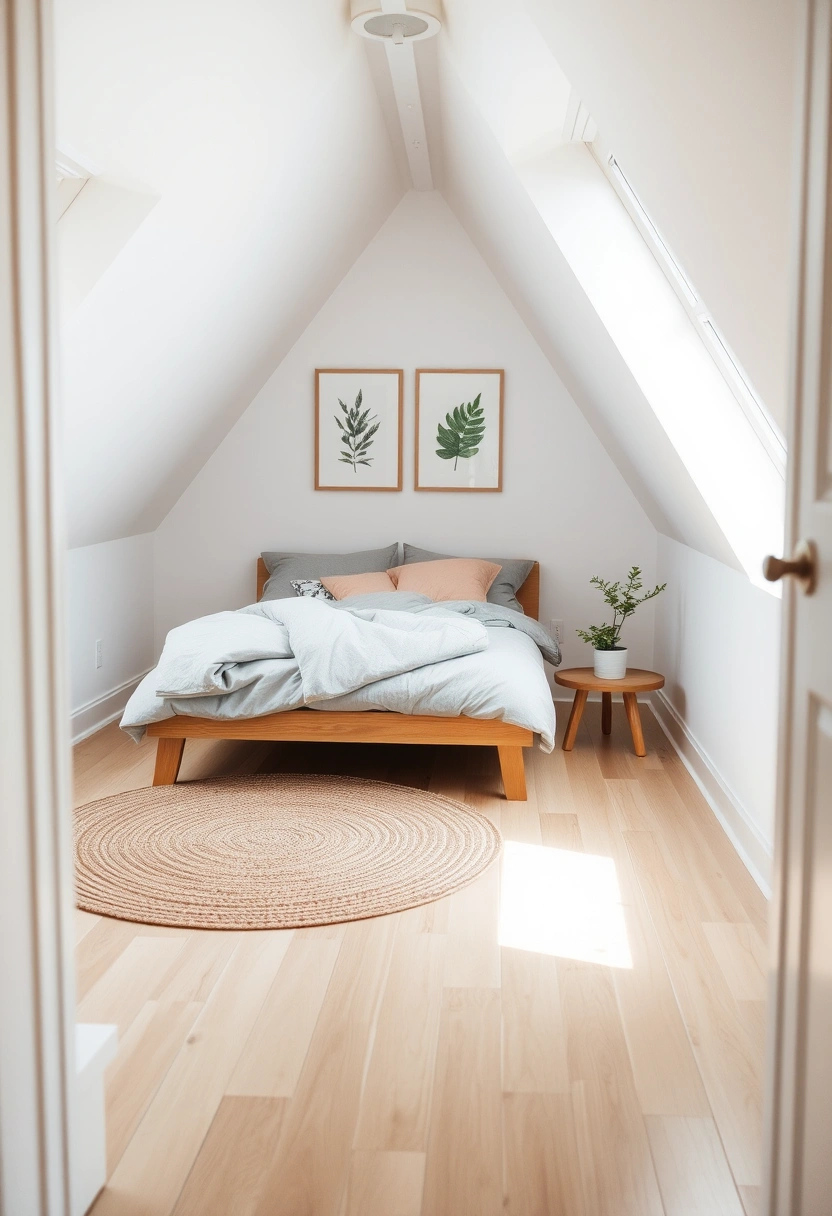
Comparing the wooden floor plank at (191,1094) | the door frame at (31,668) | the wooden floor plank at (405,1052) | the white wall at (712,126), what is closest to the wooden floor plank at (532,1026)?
the wooden floor plank at (405,1052)

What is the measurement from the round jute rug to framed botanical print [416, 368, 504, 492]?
81.0 inches

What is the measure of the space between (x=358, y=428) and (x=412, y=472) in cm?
36

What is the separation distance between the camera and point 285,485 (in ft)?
18.1

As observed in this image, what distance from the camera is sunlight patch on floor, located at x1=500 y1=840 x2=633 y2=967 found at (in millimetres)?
2518

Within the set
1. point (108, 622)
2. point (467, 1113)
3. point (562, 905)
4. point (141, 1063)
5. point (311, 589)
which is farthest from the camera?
point (311, 589)

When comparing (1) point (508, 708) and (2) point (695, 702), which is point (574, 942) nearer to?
(1) point (508, 708)

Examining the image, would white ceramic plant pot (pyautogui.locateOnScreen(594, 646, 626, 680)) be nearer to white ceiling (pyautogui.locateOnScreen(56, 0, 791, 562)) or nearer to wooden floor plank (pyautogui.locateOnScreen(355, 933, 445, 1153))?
white ceiling (pyautogui.locateOnScreen(56, 0, 791, 562))

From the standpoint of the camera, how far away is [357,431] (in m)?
5.45

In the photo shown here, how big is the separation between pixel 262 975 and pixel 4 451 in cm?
151

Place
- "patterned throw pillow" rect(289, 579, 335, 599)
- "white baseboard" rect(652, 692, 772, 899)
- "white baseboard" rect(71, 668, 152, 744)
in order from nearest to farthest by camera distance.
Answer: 1. "white baseboard" rect(652, 692, 772, 899)
2. "white baseboard" rect(71, 668, 152, 744)
3. "patterned throw pillow" rect(289, 579, 335, 599)

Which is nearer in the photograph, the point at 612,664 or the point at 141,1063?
the point at 141,1063

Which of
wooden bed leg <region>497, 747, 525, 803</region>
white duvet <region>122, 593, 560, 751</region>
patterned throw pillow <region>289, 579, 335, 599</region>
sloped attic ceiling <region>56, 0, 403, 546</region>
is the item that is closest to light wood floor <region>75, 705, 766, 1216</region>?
wooden bed leg <region>497, 747, 525, 803</region>

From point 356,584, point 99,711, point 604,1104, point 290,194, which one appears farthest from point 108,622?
point 604,1104

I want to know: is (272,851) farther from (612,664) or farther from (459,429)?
(459,429)
